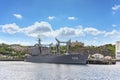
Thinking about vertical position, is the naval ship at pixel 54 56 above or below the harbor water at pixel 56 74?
above

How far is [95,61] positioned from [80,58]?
Result: 68.4 ft

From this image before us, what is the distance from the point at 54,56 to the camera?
14962 centimetres

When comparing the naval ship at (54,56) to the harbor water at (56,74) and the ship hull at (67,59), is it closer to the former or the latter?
the ship hull at (67,59)

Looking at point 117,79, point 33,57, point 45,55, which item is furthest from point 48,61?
point 117,79

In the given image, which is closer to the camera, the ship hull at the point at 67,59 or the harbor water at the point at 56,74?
the harbor water at the point at 56,74

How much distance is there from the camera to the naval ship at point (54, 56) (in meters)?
142

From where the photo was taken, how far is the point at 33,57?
17000 centimetres

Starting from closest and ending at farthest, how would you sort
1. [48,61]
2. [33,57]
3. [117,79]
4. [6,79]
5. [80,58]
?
[6,79] → [117,79] → [80,58] → [48,61] → [33,57]

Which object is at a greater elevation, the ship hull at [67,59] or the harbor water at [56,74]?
the ship hull at [67,59]

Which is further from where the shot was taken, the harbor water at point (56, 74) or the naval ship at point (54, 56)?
the naval ship at point (54, 56)

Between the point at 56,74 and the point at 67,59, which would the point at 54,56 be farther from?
the point at 56,74

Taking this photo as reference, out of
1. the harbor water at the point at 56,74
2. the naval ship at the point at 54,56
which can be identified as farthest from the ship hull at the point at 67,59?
the harbor water at the point at 56,74

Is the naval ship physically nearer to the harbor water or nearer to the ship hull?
the ship hull

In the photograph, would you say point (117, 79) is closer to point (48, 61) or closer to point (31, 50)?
point (48, 61)
